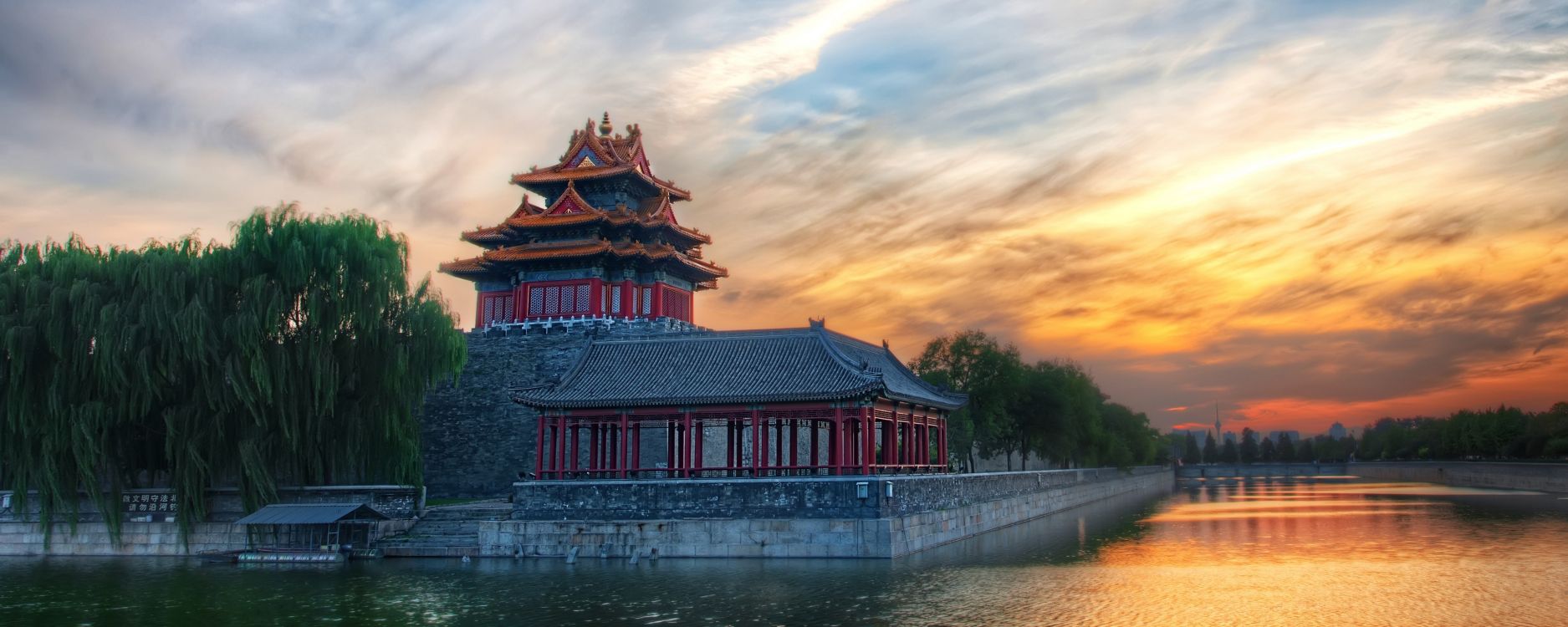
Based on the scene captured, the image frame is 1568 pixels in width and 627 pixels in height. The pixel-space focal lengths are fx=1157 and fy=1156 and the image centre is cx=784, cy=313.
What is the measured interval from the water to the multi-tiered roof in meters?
20.3

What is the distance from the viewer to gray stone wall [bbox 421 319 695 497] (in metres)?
41.8

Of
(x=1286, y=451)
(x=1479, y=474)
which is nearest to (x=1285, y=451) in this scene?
(x=1286, y=451)

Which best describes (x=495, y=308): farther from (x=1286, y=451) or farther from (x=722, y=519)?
(x=1286, y=451)

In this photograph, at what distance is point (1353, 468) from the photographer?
11750cm

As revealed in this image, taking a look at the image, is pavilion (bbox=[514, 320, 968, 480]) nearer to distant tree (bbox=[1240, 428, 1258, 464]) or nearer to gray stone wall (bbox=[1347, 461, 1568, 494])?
gray stone wall (bbox=[1347, 461, 1568, 494])

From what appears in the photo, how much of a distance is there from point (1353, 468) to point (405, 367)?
110 m

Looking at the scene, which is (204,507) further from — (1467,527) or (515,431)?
(1467,527)

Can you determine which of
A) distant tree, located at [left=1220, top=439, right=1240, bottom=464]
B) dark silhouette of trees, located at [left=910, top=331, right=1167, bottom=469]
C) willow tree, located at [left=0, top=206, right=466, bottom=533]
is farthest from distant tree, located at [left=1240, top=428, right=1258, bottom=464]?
willow tree, located at [left=0, top=206, right=466, bottom=533]

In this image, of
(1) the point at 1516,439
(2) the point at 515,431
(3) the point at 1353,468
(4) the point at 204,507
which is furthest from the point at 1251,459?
(4) the point at 204,507

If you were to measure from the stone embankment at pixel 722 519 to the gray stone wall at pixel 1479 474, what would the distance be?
45.8 m

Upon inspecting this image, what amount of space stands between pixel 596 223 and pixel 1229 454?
12237 centimetres

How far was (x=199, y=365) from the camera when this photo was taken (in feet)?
101

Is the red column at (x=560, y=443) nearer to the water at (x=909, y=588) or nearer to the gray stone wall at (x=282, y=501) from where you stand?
the water at (x=909, y=588)

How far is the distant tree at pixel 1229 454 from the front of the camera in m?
148
